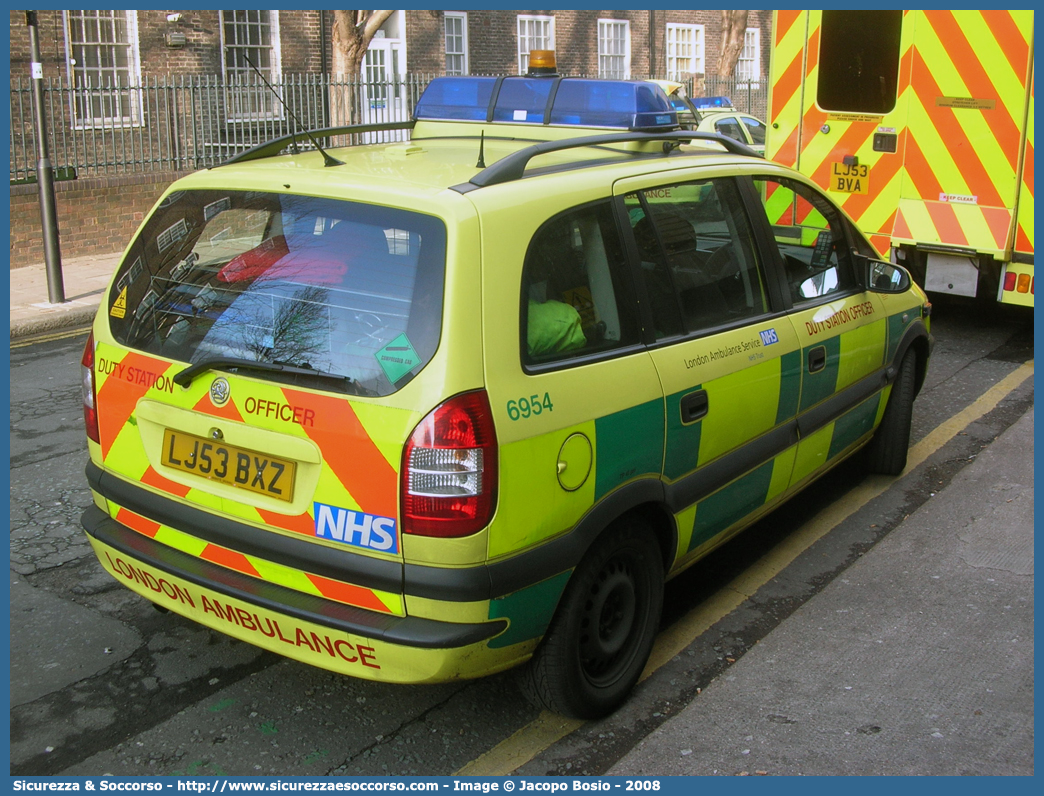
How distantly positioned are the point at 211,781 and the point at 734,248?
2.63 metres

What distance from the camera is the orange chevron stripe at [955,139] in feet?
26.8

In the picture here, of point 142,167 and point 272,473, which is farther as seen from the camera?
point 142,167

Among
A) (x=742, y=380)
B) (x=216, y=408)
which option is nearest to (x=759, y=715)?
(x=742, y=380)

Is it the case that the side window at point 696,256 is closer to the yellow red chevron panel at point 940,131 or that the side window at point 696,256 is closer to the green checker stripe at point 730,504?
the green checker stripe at point 730,504

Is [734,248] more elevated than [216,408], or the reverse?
[734,248]

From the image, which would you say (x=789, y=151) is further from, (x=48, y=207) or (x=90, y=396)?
(x=90, y=396)

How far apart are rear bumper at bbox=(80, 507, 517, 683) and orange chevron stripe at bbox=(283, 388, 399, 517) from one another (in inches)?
13.0

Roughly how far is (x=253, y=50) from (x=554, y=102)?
669 inches

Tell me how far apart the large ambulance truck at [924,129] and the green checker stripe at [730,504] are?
4839 mm

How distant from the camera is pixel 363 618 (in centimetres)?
299

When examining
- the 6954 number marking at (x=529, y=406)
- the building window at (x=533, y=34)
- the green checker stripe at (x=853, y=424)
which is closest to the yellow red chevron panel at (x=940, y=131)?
the green checker stripe at (x=853, y=424)

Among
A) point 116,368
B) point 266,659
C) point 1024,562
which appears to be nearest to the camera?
point 116,368

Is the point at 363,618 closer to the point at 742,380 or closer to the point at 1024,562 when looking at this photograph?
the point at 742,380

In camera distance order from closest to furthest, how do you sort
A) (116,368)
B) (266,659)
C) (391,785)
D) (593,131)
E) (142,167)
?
1. (391,785)
2. (116,368)
3. (266,659)
4. (593,131)
5. (142,167)
